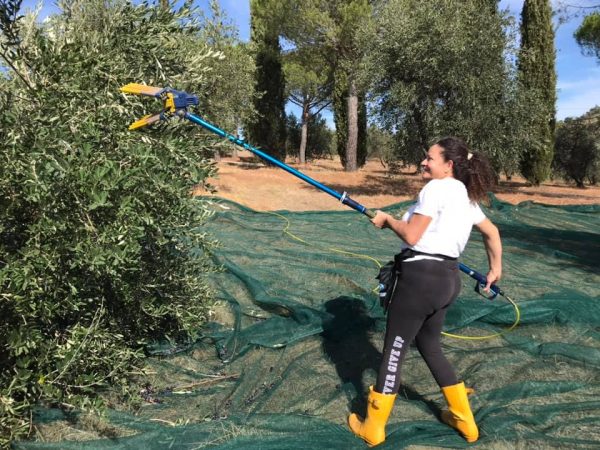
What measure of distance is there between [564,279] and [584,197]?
1336 cm

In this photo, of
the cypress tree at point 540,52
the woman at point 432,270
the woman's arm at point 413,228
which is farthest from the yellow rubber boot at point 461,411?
the cypress tree at point 540,52

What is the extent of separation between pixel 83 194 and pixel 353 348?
8.62 feet

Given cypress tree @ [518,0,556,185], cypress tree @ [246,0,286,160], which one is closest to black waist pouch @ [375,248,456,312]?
cypress tree @ [518,0,556,185]

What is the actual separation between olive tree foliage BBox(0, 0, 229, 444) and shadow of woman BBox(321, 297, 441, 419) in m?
1.42

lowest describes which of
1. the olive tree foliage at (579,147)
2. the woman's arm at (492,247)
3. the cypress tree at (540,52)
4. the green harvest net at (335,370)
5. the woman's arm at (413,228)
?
the green harvest net at (335,370)

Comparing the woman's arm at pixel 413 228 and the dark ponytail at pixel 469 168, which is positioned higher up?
the dark ponytail at pixel 469 168

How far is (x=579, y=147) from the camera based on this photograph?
2467cm

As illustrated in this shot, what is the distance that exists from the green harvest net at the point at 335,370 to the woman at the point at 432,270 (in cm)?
22

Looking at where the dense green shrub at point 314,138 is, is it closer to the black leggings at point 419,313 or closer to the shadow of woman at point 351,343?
the shadow of woman at point 351,343

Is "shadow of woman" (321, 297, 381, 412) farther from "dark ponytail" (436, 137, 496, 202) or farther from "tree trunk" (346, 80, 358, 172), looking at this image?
"tree trunk" (346, 80, 358, 172)

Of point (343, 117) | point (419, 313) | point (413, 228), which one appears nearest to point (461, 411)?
point (419, 313)

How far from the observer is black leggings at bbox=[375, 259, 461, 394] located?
117 inches

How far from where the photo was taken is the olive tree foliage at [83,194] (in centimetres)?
288

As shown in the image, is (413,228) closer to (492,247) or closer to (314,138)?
(492,247)
